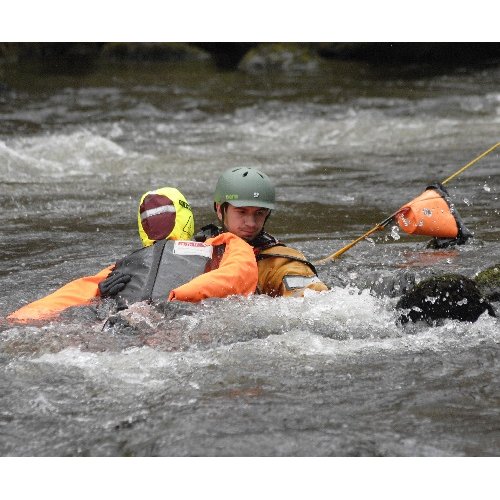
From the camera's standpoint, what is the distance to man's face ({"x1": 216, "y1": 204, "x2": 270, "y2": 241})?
6160 millimetres

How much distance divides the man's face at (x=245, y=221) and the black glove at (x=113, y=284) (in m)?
0.81

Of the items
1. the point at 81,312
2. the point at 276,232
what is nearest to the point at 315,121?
the point at 276,232

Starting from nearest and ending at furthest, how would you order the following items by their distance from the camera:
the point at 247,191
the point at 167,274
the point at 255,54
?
1. the point at 167,274
2. the point at 247,191
3. the point at 255,54

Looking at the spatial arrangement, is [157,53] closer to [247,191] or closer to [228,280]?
[247,191]

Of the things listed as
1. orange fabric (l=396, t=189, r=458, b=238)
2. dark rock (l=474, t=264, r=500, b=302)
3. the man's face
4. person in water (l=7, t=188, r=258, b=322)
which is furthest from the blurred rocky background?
person in water (l=7, t=188, r=258, b=322)

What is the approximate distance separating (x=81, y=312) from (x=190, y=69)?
21.2 metres

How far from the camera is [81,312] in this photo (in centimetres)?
569

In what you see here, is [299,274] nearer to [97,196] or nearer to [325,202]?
[325,202]

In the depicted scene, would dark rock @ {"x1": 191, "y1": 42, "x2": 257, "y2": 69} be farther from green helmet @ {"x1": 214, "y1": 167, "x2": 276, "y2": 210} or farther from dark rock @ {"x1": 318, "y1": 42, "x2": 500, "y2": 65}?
green helmet @ {"x1": 214, "y1": 167, "x2": 276, "y2": 210}

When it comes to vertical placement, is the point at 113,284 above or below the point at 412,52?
below

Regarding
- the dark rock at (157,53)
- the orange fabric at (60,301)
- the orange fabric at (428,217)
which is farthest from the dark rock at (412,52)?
the orange fabric at (60,301)

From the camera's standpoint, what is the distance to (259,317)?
5.65 metres

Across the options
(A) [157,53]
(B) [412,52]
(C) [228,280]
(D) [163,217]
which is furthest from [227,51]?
(C) [228,280]

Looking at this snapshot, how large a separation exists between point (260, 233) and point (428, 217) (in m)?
1.77
